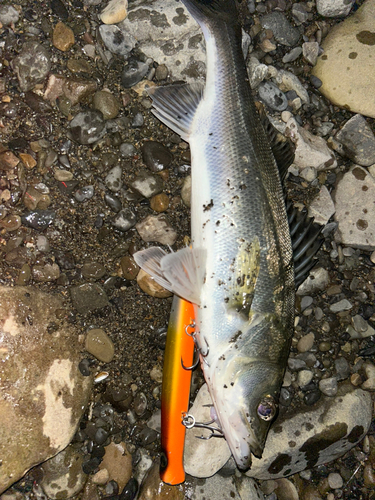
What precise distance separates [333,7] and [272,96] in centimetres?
120

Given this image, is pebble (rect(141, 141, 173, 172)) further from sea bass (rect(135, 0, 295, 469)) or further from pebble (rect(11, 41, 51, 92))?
pebble (rect(11, 41, 51, 92))

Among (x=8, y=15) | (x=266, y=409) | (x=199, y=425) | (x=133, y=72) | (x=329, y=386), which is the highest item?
(x=8, y=15)

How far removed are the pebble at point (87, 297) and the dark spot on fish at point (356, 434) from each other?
2639 millimetres

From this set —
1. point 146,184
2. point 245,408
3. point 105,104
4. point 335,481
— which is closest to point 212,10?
point 105,104

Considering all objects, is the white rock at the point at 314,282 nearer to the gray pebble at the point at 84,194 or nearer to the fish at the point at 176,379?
the fish at the point at 176,379

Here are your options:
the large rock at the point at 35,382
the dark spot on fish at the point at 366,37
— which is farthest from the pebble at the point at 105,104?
the dark spot on fish at the point at 366,37

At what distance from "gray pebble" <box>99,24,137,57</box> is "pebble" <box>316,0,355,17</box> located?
1976 mm

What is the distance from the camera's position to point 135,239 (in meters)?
3.51

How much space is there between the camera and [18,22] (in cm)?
331

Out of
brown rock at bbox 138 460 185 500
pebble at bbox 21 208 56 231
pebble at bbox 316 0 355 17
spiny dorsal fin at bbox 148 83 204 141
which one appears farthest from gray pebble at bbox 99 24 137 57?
brown rock at bbox 138 460 185 500

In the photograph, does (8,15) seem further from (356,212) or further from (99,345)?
(356,212)

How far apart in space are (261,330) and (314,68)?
9.03 feet

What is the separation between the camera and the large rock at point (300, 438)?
Result: 344 centimetres

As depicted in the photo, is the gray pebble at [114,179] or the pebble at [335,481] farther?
the pebble at [335,481]
